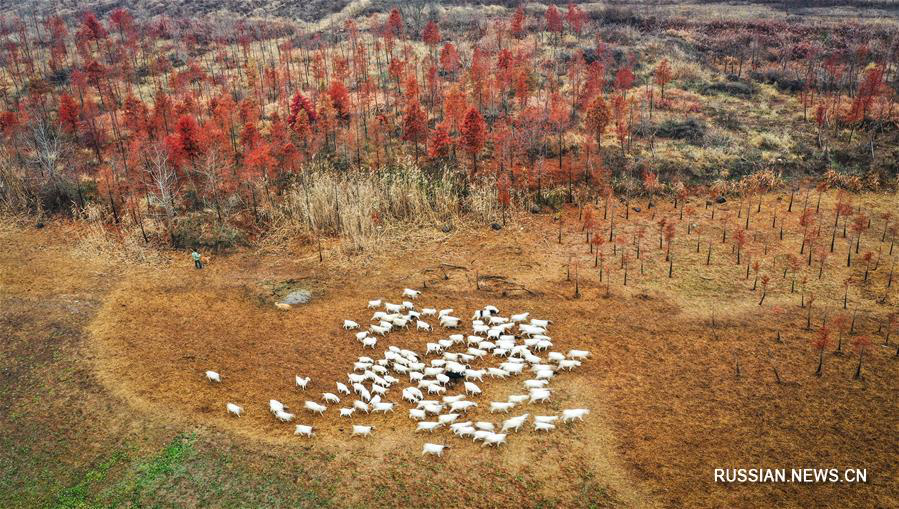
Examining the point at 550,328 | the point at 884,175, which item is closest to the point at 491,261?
the point at 550,328

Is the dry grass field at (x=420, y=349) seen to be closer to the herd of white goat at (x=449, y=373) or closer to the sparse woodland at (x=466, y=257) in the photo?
the sparse woodland at (x=466, y=257)

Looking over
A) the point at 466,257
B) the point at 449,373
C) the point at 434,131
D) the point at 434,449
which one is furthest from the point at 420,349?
the point at 434,131

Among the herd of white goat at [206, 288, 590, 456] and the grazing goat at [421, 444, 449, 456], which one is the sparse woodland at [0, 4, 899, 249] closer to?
the herd of white goat at [206, 288, 590, 456]

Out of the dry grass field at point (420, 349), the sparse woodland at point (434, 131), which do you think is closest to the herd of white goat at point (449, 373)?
the dry grass field at point (420, 349)

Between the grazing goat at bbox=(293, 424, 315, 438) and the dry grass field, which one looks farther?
the grazing goat at bbox=(293, 424, 315, 438)

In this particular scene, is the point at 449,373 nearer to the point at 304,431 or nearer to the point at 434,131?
the point at 304,431

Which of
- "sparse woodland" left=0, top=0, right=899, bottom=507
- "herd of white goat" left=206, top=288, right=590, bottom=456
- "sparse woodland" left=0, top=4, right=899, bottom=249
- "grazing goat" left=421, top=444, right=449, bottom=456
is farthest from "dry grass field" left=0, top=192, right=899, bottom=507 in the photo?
"sparse woodland" left=0, top=4, right=899, bottom=249
